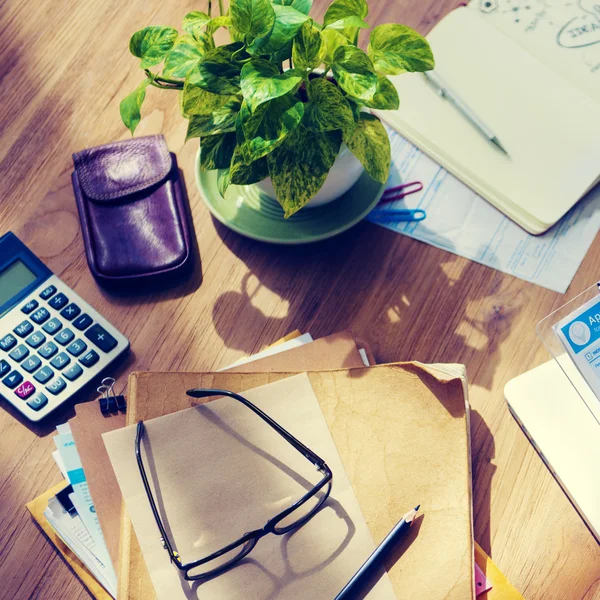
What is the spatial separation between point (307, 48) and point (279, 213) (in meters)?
0.22

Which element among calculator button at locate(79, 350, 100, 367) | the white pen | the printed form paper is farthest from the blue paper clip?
A: calculator button at locate(79, 350, 100, 367)

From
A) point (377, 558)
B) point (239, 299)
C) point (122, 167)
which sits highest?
point (122, 167)

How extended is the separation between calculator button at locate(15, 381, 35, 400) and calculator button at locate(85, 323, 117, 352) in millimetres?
→ 71

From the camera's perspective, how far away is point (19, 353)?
0.61 metres

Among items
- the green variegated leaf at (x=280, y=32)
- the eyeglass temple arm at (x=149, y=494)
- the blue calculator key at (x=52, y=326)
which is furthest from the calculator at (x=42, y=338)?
the green variegated leaf at (x=280, y=32)

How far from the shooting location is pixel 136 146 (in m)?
0.68

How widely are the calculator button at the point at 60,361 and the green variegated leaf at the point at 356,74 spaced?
0.37m

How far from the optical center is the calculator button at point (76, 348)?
0.62m

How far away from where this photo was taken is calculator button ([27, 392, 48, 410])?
23.5 inches

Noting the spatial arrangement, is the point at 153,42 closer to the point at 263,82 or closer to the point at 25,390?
the point at 263,82

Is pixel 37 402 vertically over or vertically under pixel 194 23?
under

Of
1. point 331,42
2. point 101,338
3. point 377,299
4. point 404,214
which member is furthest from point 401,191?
point 101,338

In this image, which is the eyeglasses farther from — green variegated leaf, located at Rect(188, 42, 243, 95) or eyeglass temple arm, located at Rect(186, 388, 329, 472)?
green variegated leaf, located at Rect(188, 42, 243, 95)

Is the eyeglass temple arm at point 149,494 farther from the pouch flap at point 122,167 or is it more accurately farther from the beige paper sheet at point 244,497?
the pouch flap at point 122,167
